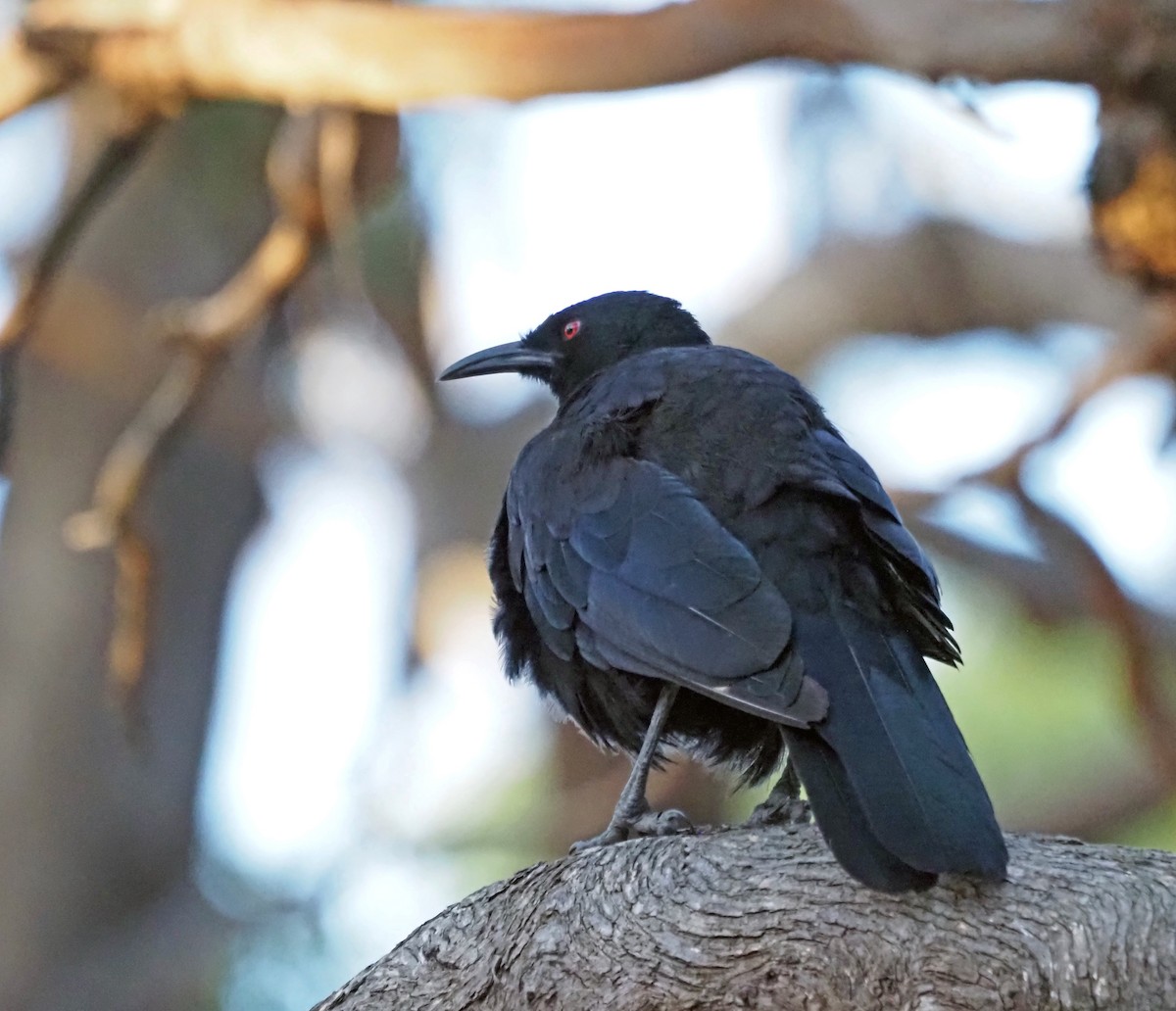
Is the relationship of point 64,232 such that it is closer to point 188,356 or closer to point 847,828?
point 188,356

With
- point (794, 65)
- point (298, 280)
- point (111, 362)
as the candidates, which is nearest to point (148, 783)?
point (111, 362)

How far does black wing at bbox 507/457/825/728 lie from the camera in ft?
11.2

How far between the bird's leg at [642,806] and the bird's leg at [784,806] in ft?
0.72

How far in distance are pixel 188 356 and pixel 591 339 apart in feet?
8.44

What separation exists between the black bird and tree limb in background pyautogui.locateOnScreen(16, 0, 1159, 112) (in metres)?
2.14

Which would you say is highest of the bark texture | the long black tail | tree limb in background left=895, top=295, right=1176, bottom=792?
the long black tail

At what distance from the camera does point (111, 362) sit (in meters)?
10.2

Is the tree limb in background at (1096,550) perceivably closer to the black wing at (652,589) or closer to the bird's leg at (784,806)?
the bird's leg at (784,806)

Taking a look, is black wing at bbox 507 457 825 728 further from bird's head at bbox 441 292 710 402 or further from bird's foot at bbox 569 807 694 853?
bird's head at bbox 441 292 710 402

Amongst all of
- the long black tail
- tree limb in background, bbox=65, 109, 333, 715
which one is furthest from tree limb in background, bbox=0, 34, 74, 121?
the long black tail

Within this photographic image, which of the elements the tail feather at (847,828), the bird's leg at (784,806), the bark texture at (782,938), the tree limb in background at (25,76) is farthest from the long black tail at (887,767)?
the tree limb in background at (25,76)

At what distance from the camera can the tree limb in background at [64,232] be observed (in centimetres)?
686

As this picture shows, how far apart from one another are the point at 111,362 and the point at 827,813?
811 cm

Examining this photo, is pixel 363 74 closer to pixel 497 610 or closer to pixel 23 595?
pixel 497 610
